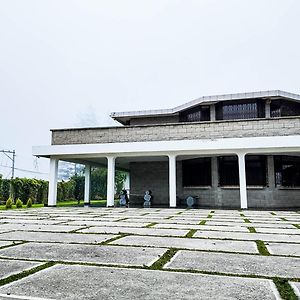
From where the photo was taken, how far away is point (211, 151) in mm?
12688

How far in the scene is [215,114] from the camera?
53.0 feet

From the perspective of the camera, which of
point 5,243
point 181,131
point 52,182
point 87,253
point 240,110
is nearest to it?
point 87,253

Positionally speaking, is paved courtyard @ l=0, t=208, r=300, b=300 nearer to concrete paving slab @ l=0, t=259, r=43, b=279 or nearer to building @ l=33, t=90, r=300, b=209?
concrete paving slab @ l=0, t=259, r=43, b=279

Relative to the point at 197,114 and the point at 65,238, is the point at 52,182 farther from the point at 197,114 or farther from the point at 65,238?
the point at 65,238

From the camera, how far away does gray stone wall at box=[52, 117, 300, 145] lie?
12.8 metres

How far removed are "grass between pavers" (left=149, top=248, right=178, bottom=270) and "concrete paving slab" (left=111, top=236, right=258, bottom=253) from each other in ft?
1.03

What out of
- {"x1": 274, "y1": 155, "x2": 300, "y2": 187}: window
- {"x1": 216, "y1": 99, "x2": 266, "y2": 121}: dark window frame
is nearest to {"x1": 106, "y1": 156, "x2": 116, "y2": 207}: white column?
{"x1": 216, "y1": 99, "x2": 266, "y2": 121}: dark window frame

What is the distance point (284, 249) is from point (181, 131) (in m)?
10.4

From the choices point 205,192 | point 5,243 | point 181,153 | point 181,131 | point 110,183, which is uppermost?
point 181,131

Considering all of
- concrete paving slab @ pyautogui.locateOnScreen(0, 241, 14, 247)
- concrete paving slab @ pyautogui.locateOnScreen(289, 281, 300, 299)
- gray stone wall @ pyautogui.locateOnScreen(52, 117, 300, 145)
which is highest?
gray stone wall @ pyautogui.locateOnScreen(52, 117, 300, 145)

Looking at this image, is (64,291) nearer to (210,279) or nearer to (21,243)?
(210,279)

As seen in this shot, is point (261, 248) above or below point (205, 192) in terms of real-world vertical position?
below

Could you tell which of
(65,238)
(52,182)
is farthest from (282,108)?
(65,238)

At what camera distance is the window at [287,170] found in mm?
14734
